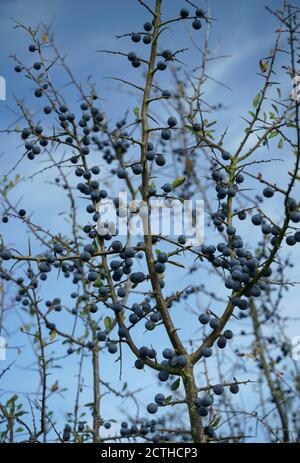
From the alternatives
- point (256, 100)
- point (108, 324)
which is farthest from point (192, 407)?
point (256, 100)

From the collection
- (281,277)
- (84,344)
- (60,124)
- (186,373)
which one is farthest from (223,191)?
(281,277)

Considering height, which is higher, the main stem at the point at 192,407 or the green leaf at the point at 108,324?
the green leaf at the point at 108,324

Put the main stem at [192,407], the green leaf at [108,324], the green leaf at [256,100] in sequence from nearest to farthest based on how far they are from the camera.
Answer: the main stem at [192,407] → the green leaf at [108,324] → the green leaf at [256,100]

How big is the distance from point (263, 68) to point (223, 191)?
123 centimetres

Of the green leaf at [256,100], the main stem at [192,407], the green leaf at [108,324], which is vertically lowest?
the main stem at [192,407]

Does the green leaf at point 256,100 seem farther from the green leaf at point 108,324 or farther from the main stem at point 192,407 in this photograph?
the main stem at point 192,407

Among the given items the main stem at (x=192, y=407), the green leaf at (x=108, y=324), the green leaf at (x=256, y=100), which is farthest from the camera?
the green leaf at (x=256, y=100)

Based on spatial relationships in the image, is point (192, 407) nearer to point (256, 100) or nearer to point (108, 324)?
point (108, 324)

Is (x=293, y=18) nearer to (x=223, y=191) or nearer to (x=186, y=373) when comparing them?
(x=223, y=191)

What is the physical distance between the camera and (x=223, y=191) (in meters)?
4.37

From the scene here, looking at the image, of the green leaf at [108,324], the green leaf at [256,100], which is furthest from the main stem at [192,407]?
the green leaf at [256,100]

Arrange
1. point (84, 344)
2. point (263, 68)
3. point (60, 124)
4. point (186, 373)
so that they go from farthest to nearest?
point (84, 344) → point (60, 124) → point (263, 68) → point (186, 373)
